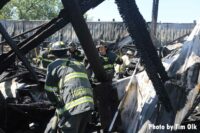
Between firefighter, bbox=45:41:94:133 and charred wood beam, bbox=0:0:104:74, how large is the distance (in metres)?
0.72

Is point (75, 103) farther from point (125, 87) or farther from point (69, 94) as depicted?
point (125, 87)

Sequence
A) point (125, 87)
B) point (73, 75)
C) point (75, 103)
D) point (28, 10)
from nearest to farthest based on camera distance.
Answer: point (75, 103)
point (73, 75)
point (125, 87)
point (28, 10)

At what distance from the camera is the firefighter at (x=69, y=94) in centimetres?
512

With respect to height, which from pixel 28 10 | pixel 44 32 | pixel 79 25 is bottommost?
pixel 28 10

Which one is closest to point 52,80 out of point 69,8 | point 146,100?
point 69,8

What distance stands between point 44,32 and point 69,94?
A: 128 centimetres

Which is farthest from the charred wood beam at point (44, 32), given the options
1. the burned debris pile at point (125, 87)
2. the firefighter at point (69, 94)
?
the firefighter at point (69, 94)

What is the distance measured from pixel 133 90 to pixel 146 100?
46 centimetres

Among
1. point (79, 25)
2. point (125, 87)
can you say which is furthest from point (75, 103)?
point (125, 87)

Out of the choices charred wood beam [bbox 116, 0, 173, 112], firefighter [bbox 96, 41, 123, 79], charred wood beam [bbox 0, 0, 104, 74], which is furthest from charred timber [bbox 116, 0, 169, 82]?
firefighter [bbox 96, 41, 123, 79]

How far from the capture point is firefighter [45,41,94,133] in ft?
16.8

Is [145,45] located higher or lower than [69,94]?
higher

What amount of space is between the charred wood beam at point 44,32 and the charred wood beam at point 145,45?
2.62ft

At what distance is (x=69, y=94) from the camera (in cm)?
514
